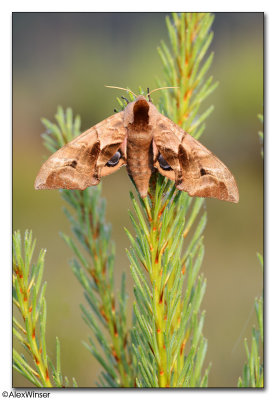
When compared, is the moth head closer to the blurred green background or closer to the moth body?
the moth body

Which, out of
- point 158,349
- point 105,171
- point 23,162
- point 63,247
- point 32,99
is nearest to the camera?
point 158,349

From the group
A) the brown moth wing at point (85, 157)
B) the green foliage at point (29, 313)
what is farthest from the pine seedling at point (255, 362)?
the brown moth wing at point (85, 157)

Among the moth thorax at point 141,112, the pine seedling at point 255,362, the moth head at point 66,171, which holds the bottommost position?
the pine seedling at point 255,362

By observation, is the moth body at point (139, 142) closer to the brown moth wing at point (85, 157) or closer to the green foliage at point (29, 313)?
the brown moth wing at point (85, 157)

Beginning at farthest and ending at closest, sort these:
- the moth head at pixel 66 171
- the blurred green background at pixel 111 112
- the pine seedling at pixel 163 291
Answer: the blurred green background at pixel 111 112 < the moth head at pixel 66 171 < the pine seedling at pixel 163 291

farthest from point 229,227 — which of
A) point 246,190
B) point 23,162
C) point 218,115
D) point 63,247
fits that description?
point 23,162

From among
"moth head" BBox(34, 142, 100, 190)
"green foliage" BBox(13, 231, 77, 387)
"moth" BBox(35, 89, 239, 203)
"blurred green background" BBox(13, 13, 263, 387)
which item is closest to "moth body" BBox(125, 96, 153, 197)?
"moth" BBox(35, 89, 239, 203)
